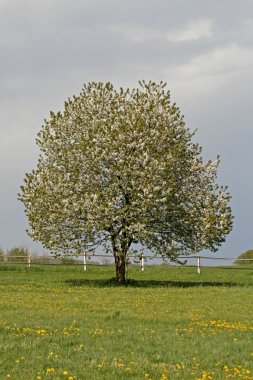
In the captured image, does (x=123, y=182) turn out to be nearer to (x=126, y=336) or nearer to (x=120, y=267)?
(x=120, y=267)

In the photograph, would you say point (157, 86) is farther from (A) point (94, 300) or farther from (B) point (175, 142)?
(A) point (94, 300)

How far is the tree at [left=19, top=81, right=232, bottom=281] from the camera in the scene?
41844mm

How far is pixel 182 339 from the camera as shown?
17156 mm

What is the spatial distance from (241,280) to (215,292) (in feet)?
46.2

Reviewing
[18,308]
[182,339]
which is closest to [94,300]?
[18,308]

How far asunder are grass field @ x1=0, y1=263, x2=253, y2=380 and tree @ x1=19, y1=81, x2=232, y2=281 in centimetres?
904

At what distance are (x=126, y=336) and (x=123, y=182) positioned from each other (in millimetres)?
25234

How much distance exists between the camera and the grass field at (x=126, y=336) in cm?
1286

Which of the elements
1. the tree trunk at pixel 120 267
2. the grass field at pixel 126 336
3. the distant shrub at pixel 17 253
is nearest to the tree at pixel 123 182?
the tree trunk at pixel 120 267

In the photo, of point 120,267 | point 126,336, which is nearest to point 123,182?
point 120,267

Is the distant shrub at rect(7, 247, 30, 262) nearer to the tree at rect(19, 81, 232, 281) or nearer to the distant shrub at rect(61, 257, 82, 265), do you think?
the distant shrub at rect(61, 257, 82, 265)

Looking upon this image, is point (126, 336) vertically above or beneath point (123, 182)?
beneath

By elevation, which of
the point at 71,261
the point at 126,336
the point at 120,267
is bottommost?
the point at 126,336

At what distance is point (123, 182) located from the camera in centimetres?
4194
